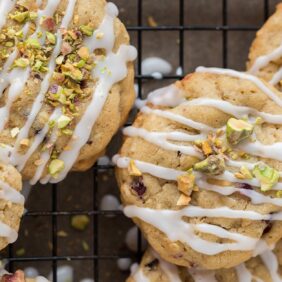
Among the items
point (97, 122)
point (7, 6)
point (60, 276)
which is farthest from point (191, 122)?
point (60, 276)

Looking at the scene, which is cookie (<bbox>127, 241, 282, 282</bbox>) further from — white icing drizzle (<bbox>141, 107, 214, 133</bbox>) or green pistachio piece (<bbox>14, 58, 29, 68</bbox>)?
green pistachio piece (<bbox>14, 58, 29, 68</bbox>)

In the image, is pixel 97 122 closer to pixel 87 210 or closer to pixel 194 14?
pixel 87 210

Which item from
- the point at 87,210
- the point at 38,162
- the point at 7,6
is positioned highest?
the point at 7,6

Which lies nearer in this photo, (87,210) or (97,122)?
(97,122)

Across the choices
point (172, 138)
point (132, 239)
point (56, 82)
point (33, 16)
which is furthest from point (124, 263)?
point (33, 16)

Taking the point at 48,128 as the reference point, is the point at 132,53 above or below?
above

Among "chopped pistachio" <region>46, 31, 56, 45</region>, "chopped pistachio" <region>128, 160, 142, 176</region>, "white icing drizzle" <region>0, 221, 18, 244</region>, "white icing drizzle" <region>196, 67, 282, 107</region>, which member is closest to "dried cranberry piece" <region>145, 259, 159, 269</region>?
"chopped pistachio" <region>128, 160, 142, 176</region>

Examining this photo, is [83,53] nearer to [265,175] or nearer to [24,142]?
[24,142]
